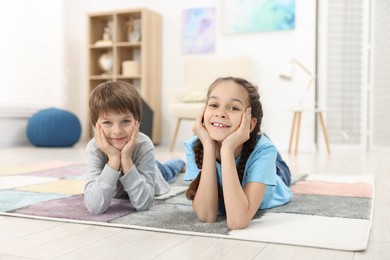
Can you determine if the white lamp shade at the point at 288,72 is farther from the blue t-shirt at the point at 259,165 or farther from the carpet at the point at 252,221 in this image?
the blue t-shirt at the point at 259,165

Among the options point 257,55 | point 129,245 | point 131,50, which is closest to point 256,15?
point 257,55

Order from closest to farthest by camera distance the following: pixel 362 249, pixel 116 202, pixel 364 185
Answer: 1. pixel 362 249
2. pixel 116 202
3. pixel 364 185

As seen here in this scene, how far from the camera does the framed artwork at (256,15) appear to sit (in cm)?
471

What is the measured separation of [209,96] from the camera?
1264 millimetres

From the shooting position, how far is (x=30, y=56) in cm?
492

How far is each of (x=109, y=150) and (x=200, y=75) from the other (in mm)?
3554

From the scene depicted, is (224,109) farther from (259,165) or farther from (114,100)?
(114,100)

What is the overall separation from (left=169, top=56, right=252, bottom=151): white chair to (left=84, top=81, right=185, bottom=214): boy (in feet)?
9.46

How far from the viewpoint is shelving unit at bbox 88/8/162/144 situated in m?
4.98

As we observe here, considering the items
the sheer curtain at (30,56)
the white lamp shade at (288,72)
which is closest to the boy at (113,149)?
the white lamp shade at (288,72)

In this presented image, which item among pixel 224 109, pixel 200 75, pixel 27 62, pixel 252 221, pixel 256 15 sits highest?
pixel 256 15

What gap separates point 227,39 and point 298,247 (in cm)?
413

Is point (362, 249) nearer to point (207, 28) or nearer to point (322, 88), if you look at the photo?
point (322, 88)

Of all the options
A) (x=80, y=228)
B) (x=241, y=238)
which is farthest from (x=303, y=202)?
(x=80, y=228)
